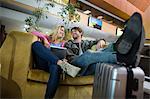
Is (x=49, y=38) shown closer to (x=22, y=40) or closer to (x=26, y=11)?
(x=22, y=40)

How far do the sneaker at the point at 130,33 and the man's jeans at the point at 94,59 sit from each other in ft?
0.96

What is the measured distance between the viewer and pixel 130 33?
1.31 meters

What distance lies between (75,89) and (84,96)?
10 centimetres

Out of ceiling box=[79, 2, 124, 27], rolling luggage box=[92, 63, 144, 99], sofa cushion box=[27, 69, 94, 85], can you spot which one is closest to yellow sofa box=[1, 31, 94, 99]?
sofa cushion box=[27, 69, 94, 85]

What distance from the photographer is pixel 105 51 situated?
1811 millimetres

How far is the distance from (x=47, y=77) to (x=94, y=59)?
0.50m

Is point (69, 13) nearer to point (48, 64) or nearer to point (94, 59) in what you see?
point (48, 64)

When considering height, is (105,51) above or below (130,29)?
below

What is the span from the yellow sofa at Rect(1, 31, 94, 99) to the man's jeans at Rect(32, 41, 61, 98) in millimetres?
68

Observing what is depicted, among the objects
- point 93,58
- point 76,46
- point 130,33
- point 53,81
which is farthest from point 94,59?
point 76,46

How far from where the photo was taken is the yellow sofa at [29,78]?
194cm

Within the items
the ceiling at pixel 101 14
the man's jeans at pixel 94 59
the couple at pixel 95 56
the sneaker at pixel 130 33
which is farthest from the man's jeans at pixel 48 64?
the ceiling at pixel 101 14

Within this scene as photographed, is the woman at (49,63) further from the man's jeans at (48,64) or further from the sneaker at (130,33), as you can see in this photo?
the sneaker at (130,33)

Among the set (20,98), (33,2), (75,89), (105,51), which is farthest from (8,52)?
(33,2)
